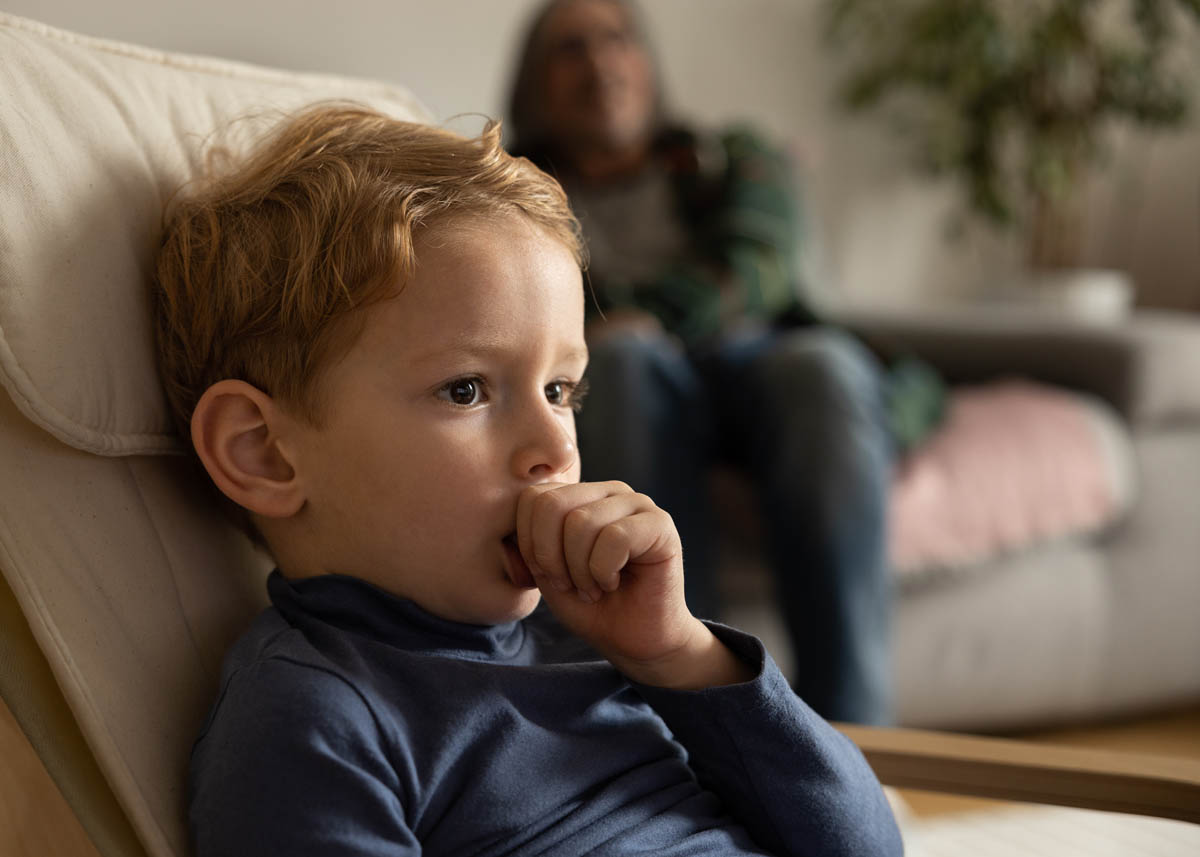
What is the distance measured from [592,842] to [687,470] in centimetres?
96

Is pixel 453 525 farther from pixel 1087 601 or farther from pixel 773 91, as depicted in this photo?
pixel 773 91

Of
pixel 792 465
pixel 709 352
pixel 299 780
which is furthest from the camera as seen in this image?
pixel 709 352

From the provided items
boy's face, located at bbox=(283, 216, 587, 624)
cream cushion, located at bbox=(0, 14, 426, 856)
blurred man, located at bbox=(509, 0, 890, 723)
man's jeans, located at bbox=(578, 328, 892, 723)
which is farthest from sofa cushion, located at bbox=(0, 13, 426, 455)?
man's jeans, located at bbox=(578, 328, 892, 723)

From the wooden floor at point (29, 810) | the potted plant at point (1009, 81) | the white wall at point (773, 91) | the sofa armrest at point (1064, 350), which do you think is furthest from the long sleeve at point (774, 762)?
the potted plant at point (1009, 81)

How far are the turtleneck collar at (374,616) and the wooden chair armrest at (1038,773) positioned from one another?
33 centimetres

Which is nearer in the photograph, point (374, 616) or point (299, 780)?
point (299, 780)

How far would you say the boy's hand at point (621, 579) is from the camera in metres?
0.64

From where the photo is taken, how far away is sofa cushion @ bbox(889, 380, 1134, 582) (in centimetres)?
171

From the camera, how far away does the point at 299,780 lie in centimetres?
56

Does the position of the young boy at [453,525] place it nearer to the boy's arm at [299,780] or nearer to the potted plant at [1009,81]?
the boy's arm at [299,780]

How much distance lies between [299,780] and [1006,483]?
4.67 ft

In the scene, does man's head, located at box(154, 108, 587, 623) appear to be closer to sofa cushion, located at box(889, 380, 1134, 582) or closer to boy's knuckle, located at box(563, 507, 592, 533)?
boy's knuckle, located at box(563, 507, 592, 533)

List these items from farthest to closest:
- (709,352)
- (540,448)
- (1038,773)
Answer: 1. (709,352)
2. (1038,773)
3. (540,448)

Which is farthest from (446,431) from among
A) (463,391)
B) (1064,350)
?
(1064,350)
